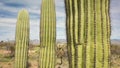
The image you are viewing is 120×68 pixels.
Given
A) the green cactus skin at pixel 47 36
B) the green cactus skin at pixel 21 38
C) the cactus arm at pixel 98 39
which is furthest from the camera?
the green cactus skin at pixel 21 38

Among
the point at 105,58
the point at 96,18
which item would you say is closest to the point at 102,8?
the point at 96,18

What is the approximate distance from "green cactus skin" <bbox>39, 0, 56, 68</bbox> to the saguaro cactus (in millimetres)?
5464

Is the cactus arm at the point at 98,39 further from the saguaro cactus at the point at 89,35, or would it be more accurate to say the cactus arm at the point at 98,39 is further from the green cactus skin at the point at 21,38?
the green cactus skin at the point at 21,38

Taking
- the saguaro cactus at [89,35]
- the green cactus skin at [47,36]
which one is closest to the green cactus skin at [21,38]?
the green cactus skin at [47,36]

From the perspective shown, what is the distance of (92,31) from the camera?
12.8 ft

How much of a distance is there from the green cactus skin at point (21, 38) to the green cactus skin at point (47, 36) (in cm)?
246

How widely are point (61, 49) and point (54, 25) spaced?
14053 mm

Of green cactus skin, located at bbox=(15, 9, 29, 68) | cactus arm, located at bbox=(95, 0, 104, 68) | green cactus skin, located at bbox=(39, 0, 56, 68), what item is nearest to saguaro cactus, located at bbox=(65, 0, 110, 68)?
cactus arm, located at bbox=(95, 0, 104, 68)

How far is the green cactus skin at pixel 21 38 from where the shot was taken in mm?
11883

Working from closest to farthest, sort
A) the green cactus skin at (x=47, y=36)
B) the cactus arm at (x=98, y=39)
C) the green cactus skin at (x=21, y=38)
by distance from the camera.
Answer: the cactus arm at (x=98, y=39), the green cactus skin at (x=47, y=36), the green cactus skin at (x=21, y=38)

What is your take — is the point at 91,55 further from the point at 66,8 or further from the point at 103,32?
the point at 66,8

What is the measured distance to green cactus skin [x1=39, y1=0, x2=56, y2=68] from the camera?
9445 millimetres

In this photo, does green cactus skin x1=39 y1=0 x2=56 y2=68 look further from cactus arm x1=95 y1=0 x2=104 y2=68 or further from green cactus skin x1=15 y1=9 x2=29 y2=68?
cactus arm x1=95 y1=0 x2=104 y2=68

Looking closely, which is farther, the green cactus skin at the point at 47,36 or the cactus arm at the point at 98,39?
the green cactus skin at the point at 47,36
